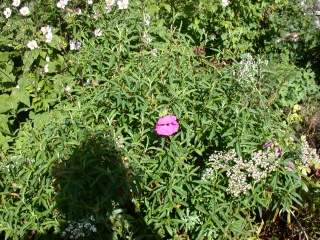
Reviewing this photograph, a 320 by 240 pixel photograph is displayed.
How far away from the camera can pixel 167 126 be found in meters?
3.35

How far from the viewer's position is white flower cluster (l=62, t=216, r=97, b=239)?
3170 millimetres

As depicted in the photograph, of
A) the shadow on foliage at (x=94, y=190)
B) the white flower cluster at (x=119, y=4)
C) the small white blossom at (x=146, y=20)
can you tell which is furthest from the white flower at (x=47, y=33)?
the shadow on foliage at (x=94, y=190)

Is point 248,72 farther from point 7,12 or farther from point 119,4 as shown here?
point 7,12

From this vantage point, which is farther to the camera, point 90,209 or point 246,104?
point 246,104

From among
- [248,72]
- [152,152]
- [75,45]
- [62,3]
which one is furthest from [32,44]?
[248,72]

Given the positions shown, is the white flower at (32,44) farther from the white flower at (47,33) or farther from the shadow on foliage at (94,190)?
the shadow on foliage at (94,190)

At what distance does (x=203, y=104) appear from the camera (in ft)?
11.6

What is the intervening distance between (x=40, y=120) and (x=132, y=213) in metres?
1.10

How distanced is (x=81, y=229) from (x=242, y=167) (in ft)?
3.43

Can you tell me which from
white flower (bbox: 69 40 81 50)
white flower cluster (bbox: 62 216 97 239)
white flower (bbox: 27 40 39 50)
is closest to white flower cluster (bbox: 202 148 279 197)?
white flower cluster (bbox: 62 216 97 239)

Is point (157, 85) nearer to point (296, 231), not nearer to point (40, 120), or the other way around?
point (40, 120)

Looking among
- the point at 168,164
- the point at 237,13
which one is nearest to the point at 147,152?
the point at 168,164

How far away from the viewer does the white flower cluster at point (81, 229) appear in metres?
3.17

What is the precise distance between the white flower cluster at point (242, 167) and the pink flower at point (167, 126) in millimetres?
312
